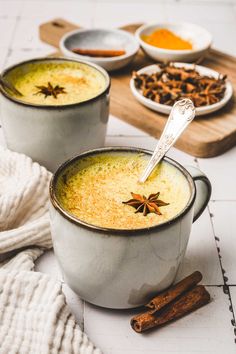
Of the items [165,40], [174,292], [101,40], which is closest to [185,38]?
[165,40]

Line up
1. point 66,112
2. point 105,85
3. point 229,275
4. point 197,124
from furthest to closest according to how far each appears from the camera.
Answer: point 197,124, point 105,85, point 66,112, point 229,275

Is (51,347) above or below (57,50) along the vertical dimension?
above

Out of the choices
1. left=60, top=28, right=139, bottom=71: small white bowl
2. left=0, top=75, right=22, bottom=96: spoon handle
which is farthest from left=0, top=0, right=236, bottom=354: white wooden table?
left=0, top=75, right=22, bottom=96: spoon handle

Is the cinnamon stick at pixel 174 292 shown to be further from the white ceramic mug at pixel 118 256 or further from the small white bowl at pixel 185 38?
the small white bowl at pixel 185 38

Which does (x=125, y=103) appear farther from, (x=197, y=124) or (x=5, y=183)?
(x=5, y=183)

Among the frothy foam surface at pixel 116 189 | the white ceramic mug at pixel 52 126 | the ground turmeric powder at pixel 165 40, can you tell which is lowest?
the ground turmeric powder at pixel 165 40

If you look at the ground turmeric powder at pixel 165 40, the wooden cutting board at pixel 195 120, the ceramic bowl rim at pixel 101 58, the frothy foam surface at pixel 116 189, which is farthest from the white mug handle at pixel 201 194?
the ground turmeric powder at pixel 165 40

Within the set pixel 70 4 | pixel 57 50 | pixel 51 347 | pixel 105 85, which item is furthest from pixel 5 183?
pixel 70 4
